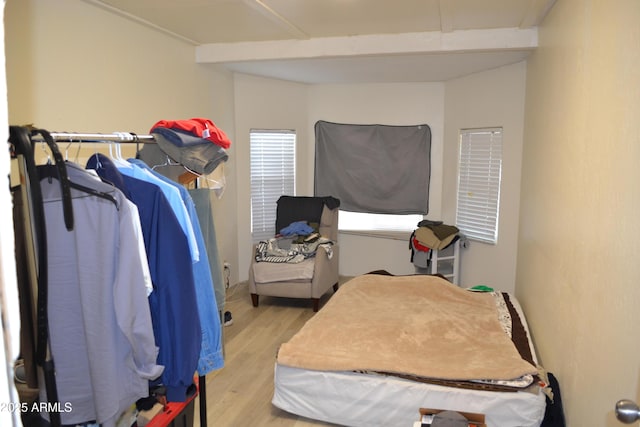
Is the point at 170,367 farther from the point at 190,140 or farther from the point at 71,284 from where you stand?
the point at 190,140

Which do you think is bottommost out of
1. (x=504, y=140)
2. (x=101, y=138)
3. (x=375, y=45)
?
(x=101, y=138)

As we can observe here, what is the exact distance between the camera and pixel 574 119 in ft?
8.12

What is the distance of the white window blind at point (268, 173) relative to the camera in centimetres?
577

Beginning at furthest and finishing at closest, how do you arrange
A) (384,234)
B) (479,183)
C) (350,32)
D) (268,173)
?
(384,234) → (268,173) → (479,183) → (350,32)

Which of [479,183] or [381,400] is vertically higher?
[479,183]

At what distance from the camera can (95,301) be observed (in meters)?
1.39

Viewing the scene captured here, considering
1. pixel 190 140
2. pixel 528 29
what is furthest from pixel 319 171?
pixel 190 140

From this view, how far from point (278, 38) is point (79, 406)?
140 inches

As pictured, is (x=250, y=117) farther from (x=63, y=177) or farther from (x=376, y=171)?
(x=63, y=177)

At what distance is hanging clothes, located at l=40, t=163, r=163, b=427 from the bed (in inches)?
58.3

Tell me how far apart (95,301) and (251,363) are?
2.40 metres

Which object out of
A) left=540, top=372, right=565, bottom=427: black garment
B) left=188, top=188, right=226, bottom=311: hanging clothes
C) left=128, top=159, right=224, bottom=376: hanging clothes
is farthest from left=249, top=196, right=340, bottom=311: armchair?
left=128, top=159, right=224, bottom=376: hanging clothes

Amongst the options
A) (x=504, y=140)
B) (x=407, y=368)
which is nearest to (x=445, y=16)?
(x=504, y=140)

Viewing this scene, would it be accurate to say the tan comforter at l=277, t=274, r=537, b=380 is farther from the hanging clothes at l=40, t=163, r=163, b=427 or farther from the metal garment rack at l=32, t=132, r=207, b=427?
the hanging clothes at l=40, t=163, r=163, b=427
